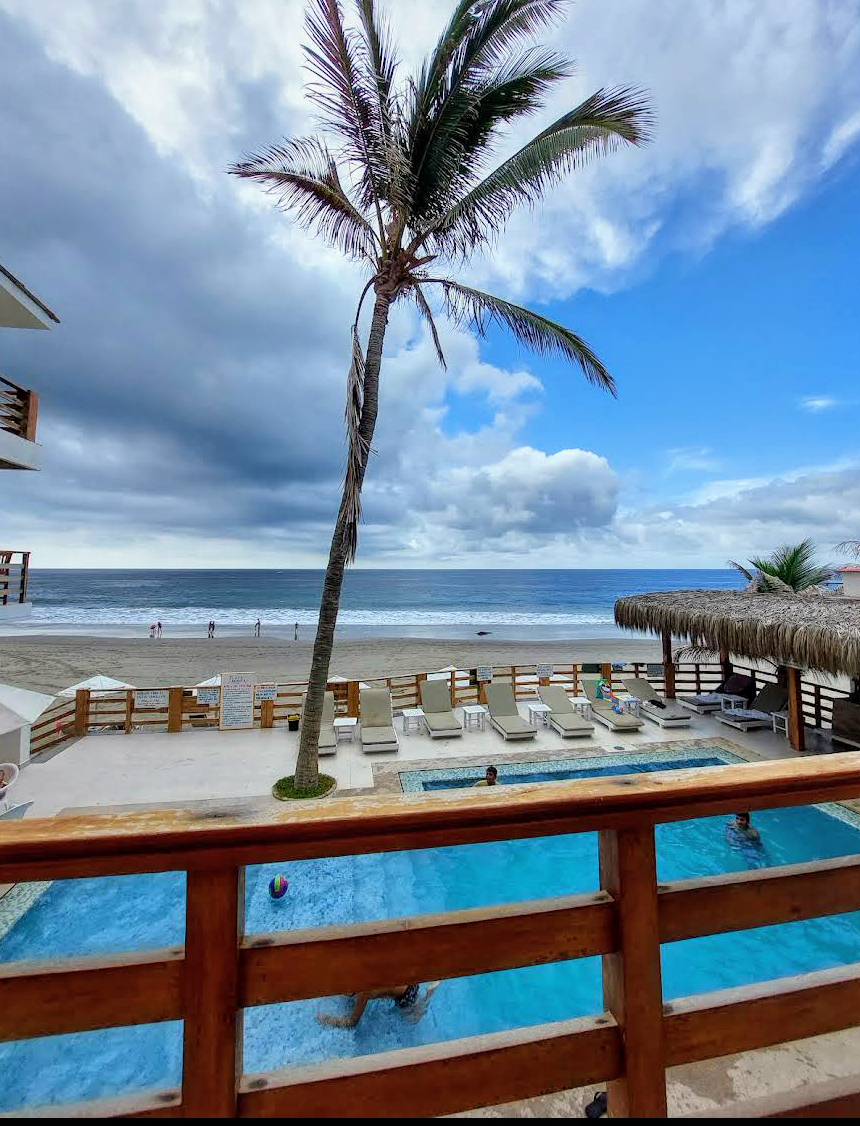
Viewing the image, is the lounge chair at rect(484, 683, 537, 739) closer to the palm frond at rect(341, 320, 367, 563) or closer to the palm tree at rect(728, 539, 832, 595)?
the palm frond at rect(341, 320, 367, 563)

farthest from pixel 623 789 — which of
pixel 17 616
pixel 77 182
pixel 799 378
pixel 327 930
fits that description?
pixel 799 378

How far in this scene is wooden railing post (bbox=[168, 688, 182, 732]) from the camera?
9.64 m

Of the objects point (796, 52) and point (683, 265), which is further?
point (683, 265)

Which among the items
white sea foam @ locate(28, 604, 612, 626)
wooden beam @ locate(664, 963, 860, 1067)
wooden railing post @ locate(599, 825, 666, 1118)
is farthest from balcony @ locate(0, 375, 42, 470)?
white sea foam @ locate(28, 604, 612, 626)

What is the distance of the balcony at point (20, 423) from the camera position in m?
7.49

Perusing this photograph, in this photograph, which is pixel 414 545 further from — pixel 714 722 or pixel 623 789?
pixel 623 789

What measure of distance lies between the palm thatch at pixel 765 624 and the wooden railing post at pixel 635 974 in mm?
8356

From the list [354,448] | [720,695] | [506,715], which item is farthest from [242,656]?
[354,448]

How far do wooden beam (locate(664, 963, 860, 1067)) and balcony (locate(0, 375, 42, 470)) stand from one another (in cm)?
982

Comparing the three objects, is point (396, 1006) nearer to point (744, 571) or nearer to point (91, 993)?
point (91, 993)

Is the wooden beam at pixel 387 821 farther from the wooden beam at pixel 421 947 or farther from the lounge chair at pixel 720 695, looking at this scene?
the lounge chair at pixel 720 695

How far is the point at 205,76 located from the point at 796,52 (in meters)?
7.11

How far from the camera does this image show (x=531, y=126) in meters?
6.35

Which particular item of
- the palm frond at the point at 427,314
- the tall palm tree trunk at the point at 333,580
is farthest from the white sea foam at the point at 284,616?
the palm frond at the point at 427,314
